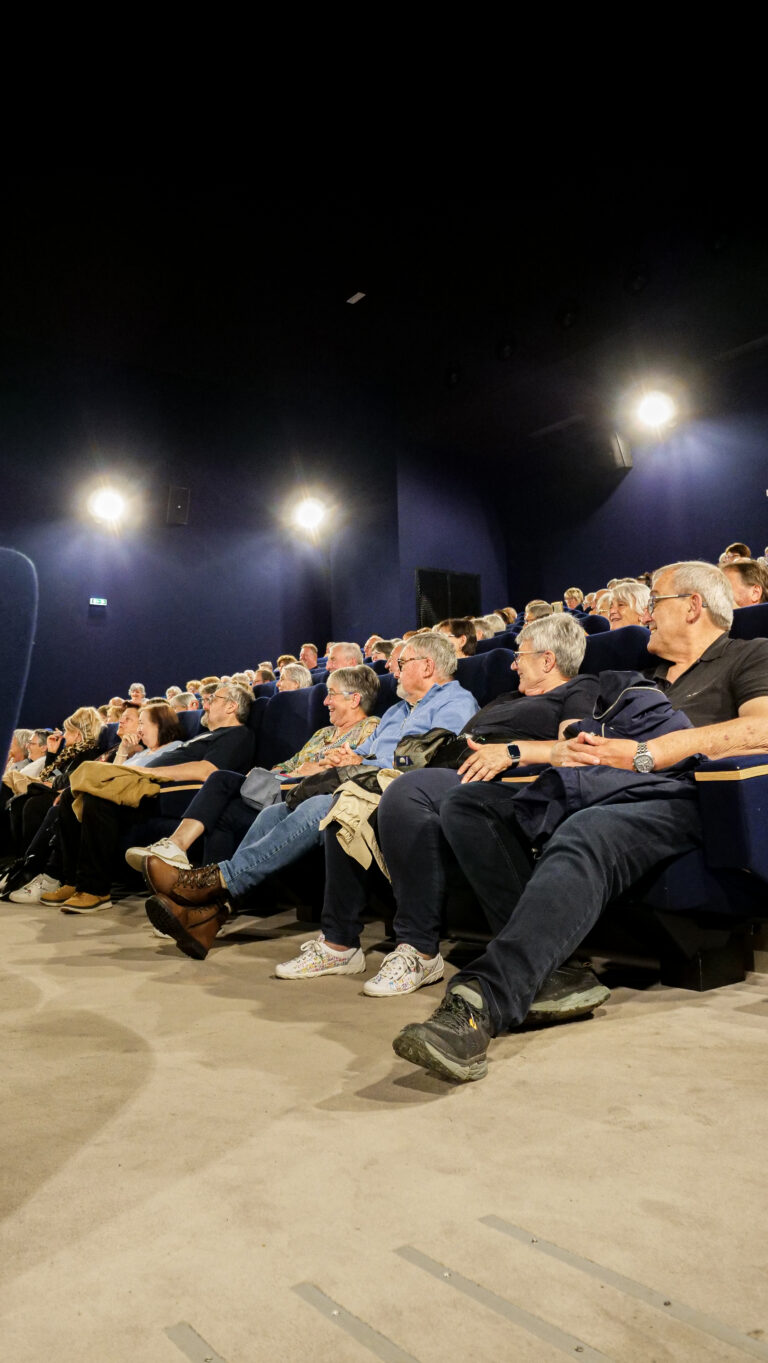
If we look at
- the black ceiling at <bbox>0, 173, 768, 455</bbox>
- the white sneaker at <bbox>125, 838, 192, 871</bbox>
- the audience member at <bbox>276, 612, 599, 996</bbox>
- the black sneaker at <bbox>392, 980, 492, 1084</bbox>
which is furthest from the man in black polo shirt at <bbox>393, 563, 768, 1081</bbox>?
the black ceiling at <bbox>0, 173, 768, 455</bbox>

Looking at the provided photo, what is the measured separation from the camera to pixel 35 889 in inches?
135

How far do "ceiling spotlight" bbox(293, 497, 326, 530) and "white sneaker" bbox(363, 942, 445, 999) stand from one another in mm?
7423

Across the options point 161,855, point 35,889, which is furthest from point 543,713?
point 35,889

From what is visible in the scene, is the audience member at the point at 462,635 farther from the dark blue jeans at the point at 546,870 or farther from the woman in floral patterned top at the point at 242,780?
the dark blue jeans at the point at 546,870

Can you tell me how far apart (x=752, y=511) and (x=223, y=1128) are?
7.03m

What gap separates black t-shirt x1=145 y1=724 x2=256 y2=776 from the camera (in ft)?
10.4

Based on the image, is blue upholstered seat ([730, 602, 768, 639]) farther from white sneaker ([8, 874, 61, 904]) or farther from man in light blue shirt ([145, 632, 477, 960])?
white sneaker ([8, 874, 61, 904])

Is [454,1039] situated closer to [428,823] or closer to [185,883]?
[428,823]

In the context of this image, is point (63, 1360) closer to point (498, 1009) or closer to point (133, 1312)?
point (133, 1312)

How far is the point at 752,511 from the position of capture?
707 centimetres

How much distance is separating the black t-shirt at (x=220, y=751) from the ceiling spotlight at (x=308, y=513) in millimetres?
5835

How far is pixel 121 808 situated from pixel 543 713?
1.81 meters

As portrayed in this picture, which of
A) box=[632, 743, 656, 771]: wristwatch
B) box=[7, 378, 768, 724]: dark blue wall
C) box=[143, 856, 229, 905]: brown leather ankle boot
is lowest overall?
box=[143, 856, 229, 905]: brown leather ankle boot

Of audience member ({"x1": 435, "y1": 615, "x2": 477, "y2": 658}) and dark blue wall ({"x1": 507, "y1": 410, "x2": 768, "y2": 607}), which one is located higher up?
dark blue wall ({"x1": 507, "y1": 410, "x2": 768, "y2": 607})
